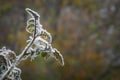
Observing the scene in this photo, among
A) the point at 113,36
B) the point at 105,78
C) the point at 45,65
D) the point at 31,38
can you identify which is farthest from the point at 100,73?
the point at 31,38

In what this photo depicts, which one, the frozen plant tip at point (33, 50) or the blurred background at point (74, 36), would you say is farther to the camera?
the blurred background at point (74, 36)

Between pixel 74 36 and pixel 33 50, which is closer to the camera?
pixel 33 50

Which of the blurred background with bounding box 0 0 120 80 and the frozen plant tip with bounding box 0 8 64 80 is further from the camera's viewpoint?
the blurred background with bounding box 0 0 120 80

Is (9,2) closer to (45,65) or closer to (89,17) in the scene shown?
(45,65)

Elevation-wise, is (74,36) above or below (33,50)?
above

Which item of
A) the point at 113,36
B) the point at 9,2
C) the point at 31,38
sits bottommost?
the point at 31,38

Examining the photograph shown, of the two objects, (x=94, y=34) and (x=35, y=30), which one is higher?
(x=94, y=34)

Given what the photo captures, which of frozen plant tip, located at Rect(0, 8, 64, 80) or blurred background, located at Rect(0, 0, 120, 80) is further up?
blurred background, located at Rect(0, 0, 120, 80)

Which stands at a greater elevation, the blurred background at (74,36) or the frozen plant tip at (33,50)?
the blurred background at (74,36)
